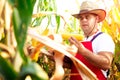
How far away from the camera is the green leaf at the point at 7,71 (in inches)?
14.1

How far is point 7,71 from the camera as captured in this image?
36cm

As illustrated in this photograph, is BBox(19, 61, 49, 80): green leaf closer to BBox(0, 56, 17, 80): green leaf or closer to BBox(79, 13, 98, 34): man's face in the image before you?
BBox(0, 56, 17, 80): green leaf

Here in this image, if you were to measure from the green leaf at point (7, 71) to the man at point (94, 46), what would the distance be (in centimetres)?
78

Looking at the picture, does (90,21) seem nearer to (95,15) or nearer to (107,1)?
(95,15)

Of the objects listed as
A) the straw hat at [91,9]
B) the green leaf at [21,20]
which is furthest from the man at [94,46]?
the green leaf at [21,20]

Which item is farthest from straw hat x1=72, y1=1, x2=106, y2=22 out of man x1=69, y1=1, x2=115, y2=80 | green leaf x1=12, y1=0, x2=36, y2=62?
green leaf x1=12, y1=0, x2=36, y2=62

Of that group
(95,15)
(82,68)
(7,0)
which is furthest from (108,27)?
(7,0)

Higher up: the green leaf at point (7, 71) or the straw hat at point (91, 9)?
the green leaf at point (7, 71)

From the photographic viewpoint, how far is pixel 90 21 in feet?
5.03

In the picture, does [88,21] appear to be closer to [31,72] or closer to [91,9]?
[91,9]

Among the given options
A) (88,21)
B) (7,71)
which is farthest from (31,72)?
(88,21)

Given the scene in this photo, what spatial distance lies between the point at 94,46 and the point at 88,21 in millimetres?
148

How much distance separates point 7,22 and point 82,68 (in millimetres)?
175

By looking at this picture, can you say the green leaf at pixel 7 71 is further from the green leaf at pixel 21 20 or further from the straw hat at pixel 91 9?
the straw hat at pixel 91 9
